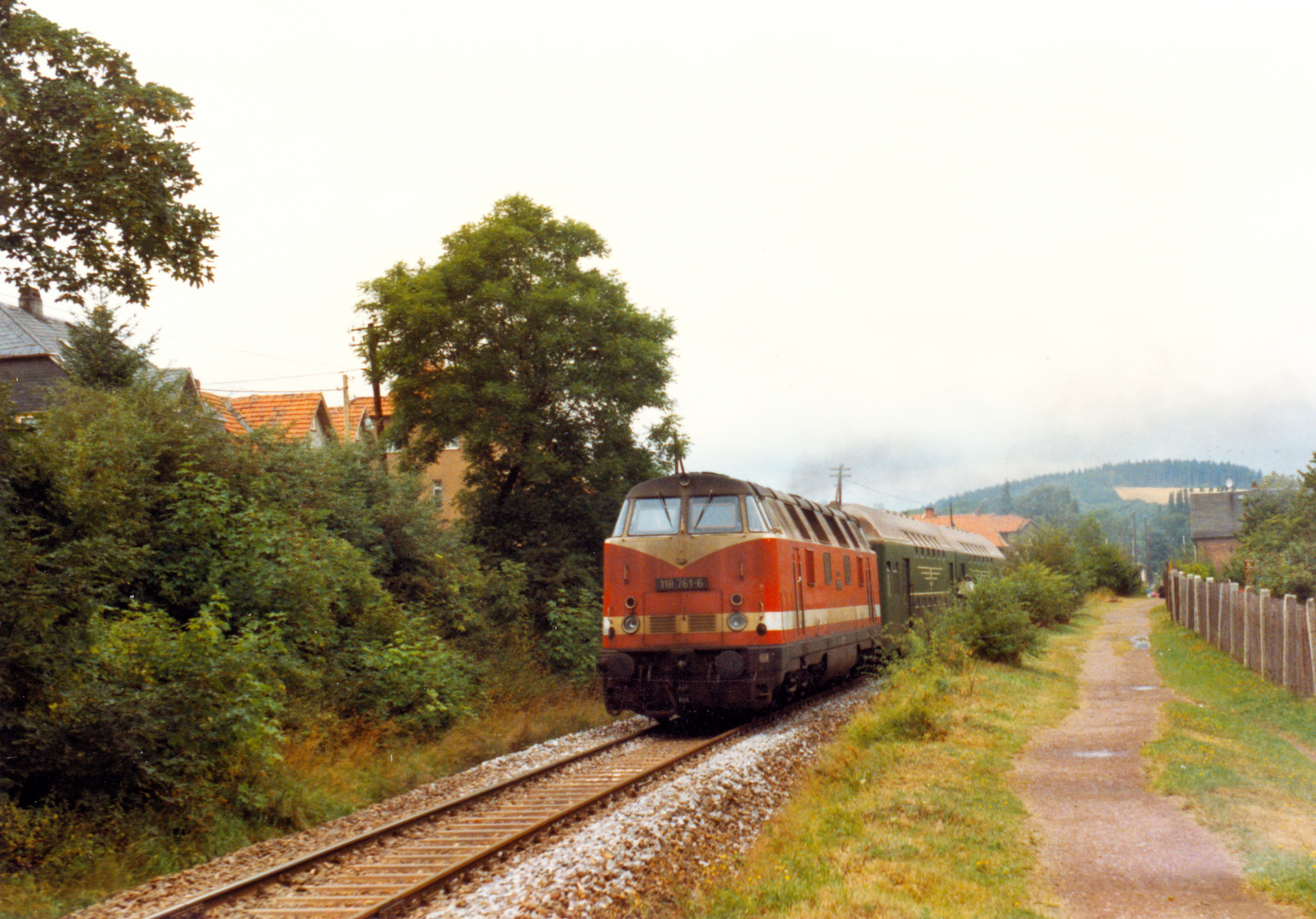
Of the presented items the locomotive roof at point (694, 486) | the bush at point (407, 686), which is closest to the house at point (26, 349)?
the bush at point (407, 686)

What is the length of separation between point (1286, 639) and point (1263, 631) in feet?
6.91

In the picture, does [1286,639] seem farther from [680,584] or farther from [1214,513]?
[1214,513]

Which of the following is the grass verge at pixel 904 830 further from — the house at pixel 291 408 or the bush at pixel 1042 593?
the house at pixel 291 408

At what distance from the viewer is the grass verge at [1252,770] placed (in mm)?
7316

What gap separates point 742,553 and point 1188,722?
619 cm

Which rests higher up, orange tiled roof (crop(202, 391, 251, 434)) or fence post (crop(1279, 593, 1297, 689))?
orange tiled roof (crop(202, 391, 251, 434))

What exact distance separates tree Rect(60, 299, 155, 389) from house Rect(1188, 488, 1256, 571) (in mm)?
92353

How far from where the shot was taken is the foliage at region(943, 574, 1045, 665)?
2142 cm

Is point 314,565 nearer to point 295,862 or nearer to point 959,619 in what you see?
point 295,862

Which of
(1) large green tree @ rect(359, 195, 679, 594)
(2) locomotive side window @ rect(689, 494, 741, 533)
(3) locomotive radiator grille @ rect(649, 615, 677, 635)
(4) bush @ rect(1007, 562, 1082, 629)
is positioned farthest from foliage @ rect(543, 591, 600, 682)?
(4) bush @ rect(1007, 562, 1082, 629)

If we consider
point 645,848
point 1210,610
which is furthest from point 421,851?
point 1210,610

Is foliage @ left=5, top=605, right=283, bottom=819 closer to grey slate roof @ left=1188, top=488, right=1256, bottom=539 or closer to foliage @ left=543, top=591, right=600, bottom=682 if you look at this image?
foliage @ left=543, top=591, right=600, bottom=682

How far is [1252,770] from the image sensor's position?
420 inches

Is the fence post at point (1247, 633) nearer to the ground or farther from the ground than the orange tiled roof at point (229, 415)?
nearer to the ground
